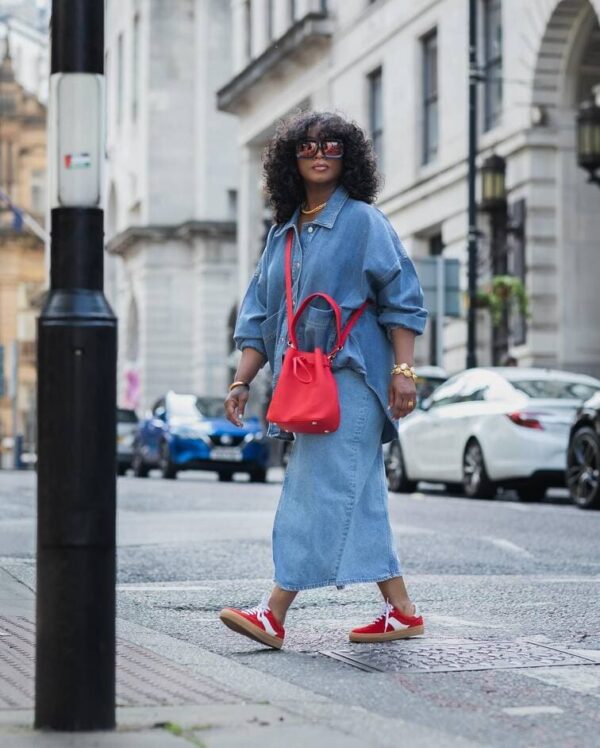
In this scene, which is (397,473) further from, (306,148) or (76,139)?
(76,139)

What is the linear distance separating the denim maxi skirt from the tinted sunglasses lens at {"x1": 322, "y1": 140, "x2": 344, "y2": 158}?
30.1 inches

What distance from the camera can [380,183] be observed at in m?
6.82

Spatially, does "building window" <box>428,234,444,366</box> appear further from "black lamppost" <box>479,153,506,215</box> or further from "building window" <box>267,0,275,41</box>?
"building window" <box>267,0,275,41</box>

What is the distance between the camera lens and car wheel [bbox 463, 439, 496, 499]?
63.8ft

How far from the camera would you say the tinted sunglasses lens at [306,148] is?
6.63 m

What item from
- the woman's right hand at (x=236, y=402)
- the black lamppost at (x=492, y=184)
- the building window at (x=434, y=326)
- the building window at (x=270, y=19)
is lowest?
the woman's right hand at (x=236, y=402)

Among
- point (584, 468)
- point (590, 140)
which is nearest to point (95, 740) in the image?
point (584, 468)

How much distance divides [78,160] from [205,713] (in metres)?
1.43

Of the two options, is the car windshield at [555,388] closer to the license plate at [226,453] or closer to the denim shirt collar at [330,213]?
the license plate at [226,453]

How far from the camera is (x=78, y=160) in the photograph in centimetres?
462

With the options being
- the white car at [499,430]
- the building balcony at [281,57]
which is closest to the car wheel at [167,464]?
the white car at [499,430]

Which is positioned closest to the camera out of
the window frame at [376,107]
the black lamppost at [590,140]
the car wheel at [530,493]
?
the car wheel at [530,493]

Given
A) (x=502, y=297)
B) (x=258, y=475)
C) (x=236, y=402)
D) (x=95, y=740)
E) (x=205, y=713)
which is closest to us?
(x=95, y=740)

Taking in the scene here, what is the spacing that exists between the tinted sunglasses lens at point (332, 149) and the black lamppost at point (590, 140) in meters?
16.8
